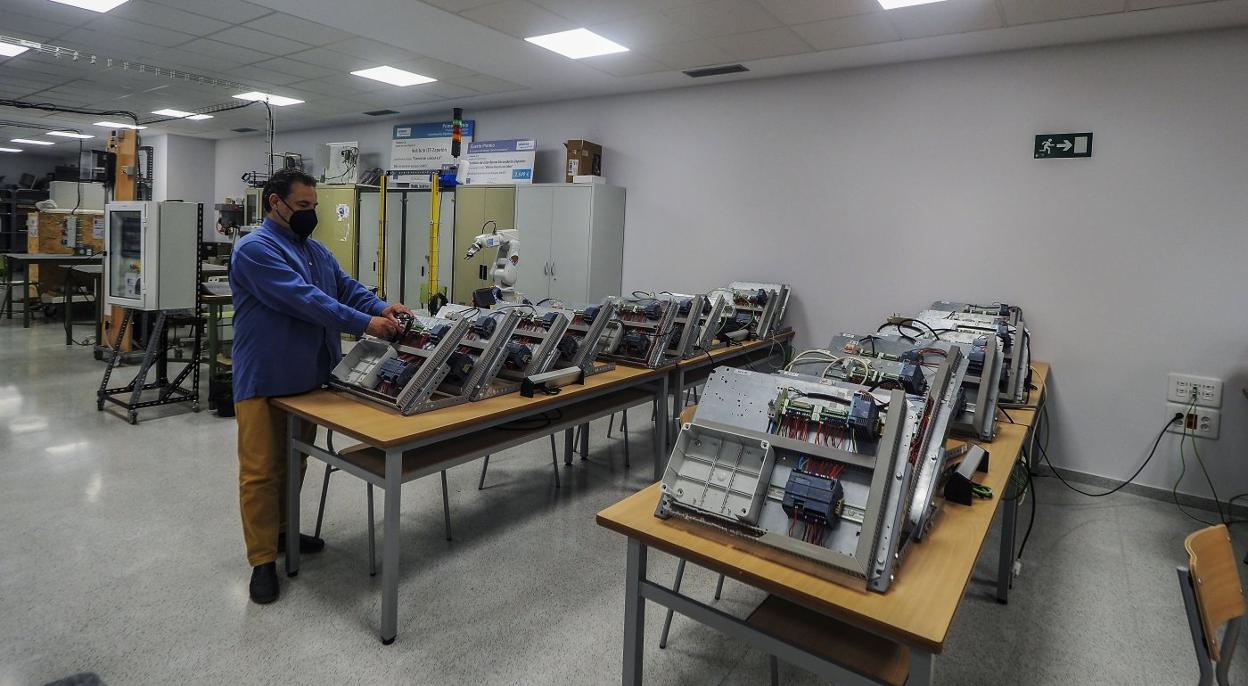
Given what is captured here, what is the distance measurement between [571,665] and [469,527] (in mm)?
1173

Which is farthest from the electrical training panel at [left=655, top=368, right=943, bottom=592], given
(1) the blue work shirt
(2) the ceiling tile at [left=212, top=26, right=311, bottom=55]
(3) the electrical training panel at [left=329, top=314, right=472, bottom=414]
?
(2) the ceiling tile at [left=212, top=26, right=311, bottom=55]

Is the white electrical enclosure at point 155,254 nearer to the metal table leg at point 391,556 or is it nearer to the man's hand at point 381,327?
the man's hand at point 381,327

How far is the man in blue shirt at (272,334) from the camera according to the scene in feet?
7.74

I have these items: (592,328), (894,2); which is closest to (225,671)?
(592,328)

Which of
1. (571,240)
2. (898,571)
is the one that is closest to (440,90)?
(571,240)

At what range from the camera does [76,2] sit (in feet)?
14.6

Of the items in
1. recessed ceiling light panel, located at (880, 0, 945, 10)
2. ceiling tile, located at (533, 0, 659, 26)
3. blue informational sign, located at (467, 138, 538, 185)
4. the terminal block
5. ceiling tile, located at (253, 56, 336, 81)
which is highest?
ceiling tile, located at (253, 56, 336, 81)

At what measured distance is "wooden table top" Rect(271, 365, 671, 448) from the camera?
2125 millimetres

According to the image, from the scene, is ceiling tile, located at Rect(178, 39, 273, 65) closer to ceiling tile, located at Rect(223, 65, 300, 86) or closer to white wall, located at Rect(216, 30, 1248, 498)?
ceiling tile, located at Rect(223, 65, 300, 86)

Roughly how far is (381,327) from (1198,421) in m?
4.50

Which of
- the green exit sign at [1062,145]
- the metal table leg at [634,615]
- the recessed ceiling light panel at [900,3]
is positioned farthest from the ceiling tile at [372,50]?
the metal table leg at [634,615]

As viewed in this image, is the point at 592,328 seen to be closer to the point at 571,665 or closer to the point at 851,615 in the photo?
the point at 571,665

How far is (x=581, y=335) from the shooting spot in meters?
3.17

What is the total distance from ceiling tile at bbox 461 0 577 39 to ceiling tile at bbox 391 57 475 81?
3.79 ft
